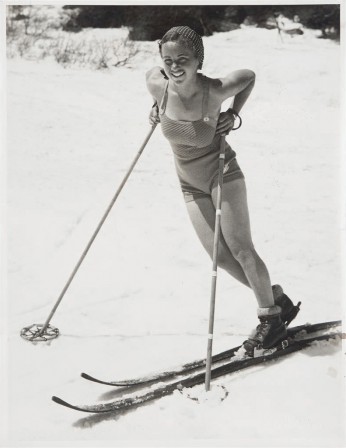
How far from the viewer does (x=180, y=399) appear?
2.74 meters

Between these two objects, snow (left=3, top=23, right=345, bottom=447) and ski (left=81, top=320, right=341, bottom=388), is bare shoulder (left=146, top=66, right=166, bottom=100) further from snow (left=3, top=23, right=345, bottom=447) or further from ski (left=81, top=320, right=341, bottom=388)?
ski (left=81, top=320, right=341, bottom=388)

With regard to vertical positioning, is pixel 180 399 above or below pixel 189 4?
below

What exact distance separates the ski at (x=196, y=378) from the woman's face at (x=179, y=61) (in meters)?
1.43

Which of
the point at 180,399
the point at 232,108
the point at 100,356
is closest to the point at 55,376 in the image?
the point at 100,356

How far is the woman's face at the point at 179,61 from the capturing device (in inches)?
100

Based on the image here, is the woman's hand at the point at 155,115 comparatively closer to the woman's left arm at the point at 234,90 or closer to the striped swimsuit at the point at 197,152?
the striped swimsuit at the point at 197,152

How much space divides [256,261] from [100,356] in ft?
3.22

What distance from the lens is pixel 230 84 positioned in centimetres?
273

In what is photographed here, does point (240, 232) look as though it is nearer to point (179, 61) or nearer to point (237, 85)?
point (237, 85)

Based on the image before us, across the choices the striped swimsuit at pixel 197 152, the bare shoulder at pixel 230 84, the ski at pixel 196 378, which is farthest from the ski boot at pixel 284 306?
the bare shoulder at pixel 230 84

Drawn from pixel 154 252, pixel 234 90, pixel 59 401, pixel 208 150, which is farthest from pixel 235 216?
pixel 154 252

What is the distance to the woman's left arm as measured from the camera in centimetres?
273

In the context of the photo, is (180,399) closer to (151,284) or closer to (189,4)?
(151,284)

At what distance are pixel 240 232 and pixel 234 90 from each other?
0.70 m
